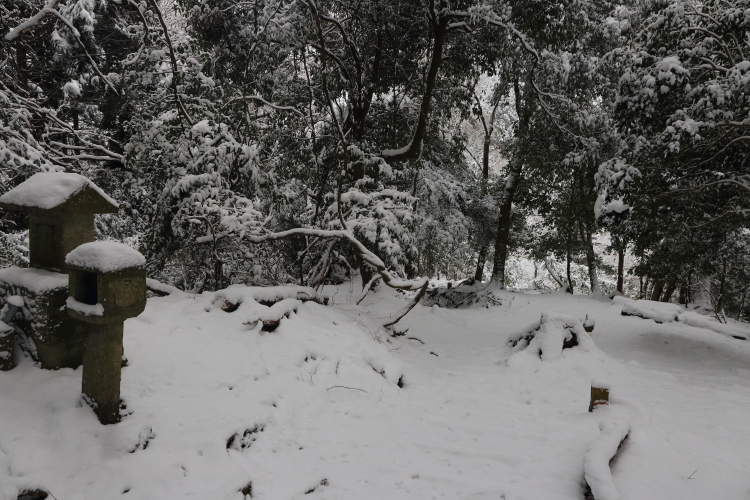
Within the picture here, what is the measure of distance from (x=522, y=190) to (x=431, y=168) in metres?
3.81

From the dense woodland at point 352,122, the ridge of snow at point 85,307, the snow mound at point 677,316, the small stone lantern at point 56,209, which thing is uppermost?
the dense woodland at point 352,122

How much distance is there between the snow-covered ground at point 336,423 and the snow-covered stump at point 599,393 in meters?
0.15

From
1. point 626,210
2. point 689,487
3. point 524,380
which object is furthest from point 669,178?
point 689,487

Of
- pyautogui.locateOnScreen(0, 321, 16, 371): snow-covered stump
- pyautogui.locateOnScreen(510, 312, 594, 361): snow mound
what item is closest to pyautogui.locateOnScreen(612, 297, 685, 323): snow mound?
pyautogui.locateOnScreen(510, 312, 594, 361): snow mound

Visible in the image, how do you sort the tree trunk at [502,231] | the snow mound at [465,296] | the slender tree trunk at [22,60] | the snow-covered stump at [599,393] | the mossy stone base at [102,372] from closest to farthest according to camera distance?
the mossy stone base at [102,372] → the snow-covered stump at [599,393] → the slender tree trunk at [22,60] → the snow mound at [465,296] → the tree trunk at [502,231]

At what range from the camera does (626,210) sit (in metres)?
8.78

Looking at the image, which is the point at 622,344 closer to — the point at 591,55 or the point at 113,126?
the point at 591,55

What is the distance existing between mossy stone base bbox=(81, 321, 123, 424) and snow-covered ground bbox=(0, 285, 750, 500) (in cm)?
9

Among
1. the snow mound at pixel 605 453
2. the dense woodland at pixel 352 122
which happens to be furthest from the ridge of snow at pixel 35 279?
the snow mound at pixel 605 453

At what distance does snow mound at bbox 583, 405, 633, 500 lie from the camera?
2680mm

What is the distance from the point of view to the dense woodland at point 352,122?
6.29 metres

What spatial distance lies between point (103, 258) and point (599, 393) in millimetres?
4527

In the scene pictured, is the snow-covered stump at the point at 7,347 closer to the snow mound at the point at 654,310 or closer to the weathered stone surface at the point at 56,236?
the weathered stone surface at the point at 56,236

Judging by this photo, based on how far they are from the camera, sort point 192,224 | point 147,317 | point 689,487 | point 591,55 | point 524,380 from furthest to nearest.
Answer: point 591,55 → point 192,224 → point 524,380 → point 147,317 → point 689,487
